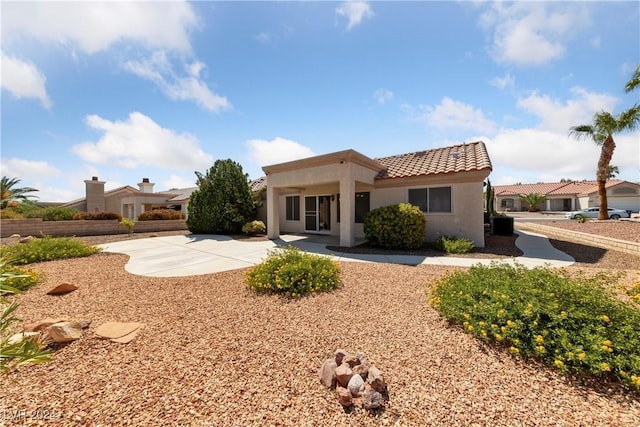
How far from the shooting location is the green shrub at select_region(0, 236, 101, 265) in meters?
7.22

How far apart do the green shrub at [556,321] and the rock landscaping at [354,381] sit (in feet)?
5.07

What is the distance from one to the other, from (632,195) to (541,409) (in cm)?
5320

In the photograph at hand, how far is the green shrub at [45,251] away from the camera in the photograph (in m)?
7.22

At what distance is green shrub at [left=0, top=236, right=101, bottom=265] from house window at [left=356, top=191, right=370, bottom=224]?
432 inches

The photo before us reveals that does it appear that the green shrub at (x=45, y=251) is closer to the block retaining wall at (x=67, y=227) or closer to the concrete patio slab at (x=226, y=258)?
the concrete patio slab at (x=226, y=258)

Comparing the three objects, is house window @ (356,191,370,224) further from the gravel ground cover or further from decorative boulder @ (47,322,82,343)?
decorative boulder @ (47,322,82,343)

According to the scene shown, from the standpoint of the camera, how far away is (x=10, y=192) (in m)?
18.0

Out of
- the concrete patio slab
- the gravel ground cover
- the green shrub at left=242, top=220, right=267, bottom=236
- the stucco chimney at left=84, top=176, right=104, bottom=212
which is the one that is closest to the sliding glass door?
the green shrub at left=242, top=220, right=267, bottom=236

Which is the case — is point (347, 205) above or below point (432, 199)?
below

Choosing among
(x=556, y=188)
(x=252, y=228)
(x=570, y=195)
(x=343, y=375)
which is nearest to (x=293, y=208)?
(x=252, y=228)

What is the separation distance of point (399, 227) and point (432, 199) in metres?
2.49

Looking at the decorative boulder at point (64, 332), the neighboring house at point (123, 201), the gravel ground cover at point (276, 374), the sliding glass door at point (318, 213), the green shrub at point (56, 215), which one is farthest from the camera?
the neighboring house at point (123, 201)

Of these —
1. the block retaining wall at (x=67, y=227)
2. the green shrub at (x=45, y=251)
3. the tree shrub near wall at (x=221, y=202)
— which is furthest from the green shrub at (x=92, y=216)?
the green shrub at (x=45, y=251)

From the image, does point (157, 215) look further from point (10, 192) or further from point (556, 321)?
point (556, 321)
